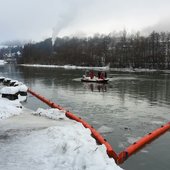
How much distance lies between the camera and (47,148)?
25.9 ft

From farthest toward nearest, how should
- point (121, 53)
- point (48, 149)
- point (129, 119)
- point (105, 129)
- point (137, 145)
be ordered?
1. point (121, 53)
2. point (129, 119)
3. point (105, 129)
4. point (137, 145)
5. point (48, 149)

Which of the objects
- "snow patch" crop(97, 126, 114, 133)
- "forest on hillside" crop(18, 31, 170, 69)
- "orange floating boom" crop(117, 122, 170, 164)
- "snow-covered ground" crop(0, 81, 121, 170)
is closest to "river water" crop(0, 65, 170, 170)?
"snow patch" crop(97, 126, 114, 133)

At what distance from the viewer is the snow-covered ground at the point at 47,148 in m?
6.75

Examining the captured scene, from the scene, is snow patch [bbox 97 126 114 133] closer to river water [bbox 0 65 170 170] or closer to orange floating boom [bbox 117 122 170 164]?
river water [bbox 0 65 170 170]

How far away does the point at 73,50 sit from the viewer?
121m

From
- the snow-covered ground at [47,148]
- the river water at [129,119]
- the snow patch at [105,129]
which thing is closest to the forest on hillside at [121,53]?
the river water at [129,119]

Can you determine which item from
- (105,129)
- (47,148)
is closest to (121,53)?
(105,129)

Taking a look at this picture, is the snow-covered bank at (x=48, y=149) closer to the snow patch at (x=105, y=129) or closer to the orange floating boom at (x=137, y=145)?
the orange floating boom at (x=137, y=145)

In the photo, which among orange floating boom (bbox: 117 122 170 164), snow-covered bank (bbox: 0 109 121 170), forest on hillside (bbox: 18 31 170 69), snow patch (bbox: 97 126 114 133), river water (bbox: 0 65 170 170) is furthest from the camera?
forest on hillside (bbox: 18 31 170 69)

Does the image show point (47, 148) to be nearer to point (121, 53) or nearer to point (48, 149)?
point (48, 149)

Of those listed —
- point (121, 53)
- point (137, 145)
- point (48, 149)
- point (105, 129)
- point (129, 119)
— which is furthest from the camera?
point (121, 53)

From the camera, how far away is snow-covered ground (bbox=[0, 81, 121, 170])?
6.75 meters

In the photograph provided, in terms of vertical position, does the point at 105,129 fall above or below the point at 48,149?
below

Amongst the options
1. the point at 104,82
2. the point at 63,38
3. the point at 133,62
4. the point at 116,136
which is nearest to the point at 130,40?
the point at 133,62
